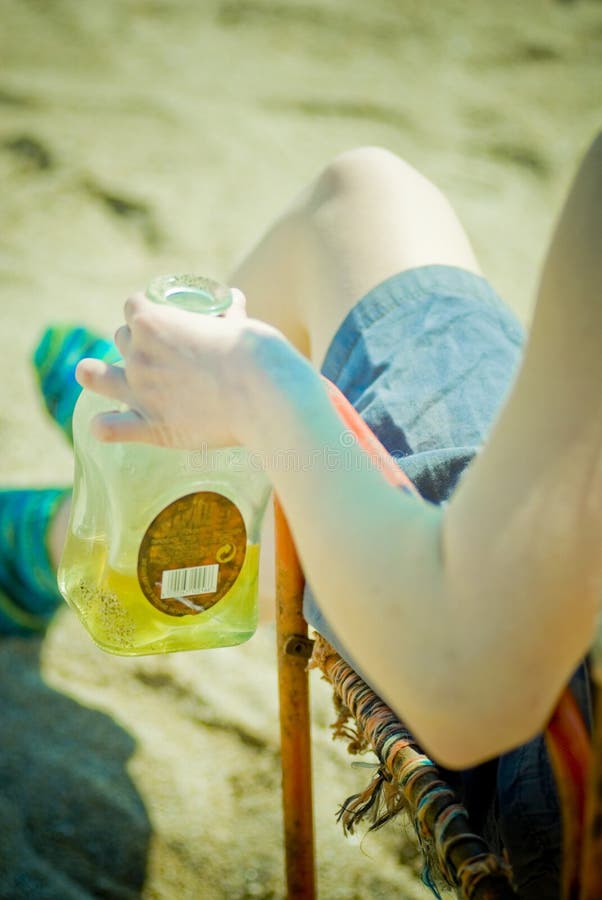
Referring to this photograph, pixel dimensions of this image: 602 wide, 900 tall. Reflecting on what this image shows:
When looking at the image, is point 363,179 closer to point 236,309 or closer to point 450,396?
point 450,396

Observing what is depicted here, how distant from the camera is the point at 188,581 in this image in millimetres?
729

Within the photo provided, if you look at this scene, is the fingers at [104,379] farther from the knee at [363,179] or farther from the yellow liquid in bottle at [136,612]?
the knee at [363,179]

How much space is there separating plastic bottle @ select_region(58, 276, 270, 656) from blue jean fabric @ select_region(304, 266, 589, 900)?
0.28ft

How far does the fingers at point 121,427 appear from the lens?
0.60 metres

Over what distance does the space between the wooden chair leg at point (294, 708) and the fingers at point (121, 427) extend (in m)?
0.17

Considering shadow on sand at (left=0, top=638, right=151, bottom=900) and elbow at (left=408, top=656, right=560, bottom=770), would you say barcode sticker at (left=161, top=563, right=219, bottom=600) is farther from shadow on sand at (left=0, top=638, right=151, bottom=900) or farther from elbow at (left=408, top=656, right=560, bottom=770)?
shadow on sand at (left=0, top=638, right=151, bottom=900)

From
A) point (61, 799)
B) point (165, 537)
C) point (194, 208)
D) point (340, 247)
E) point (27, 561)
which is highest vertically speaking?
point (340, 247)

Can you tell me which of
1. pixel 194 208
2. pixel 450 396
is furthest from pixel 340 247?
pixel 194 208

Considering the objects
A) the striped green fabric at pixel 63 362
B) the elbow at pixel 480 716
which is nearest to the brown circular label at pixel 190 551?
the elbow at pixel 480 716

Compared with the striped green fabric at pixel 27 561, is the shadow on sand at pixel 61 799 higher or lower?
lower

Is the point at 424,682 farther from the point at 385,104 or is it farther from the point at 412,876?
the point at 385,104

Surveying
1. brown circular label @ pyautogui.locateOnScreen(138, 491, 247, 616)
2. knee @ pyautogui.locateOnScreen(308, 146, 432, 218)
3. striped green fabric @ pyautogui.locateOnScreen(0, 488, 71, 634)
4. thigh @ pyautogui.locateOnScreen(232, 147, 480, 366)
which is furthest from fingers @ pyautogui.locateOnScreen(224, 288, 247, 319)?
striped green fabric @ pyautogui.locateOnScreen(0, 488, 71, 634)

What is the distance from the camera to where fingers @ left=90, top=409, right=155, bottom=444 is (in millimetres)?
601

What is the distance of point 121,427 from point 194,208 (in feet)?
4.84
